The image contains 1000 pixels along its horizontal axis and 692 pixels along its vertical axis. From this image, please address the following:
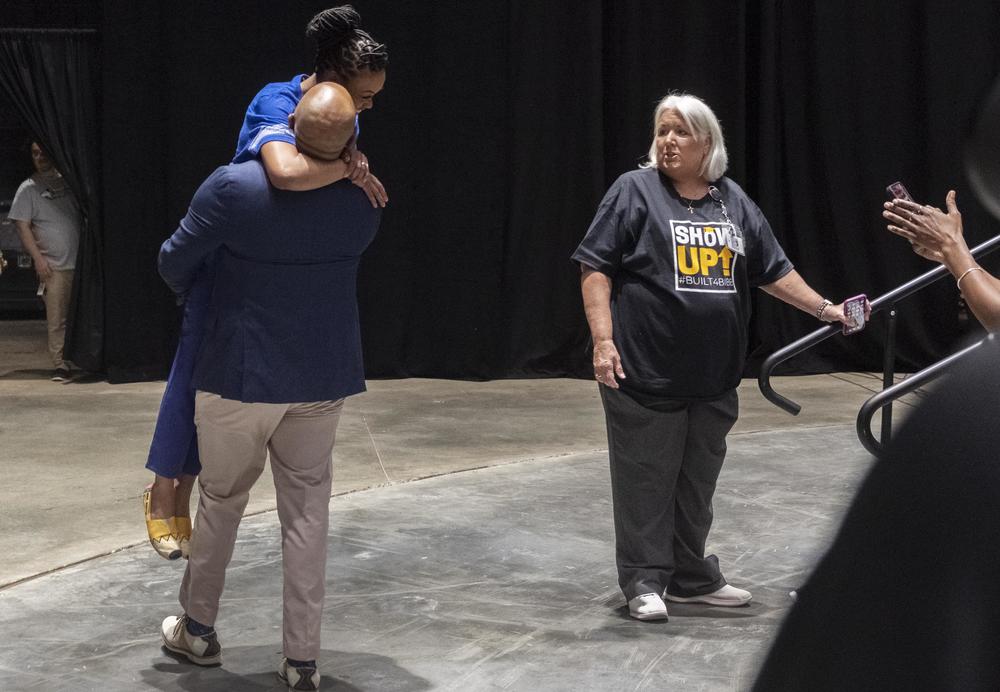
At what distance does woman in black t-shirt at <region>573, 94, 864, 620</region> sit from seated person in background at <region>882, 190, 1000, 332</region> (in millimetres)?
658

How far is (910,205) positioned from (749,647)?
52.6 inches

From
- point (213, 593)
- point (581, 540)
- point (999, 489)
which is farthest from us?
point (581, 540)

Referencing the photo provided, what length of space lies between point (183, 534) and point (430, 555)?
1378 millimetres

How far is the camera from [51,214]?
863 cm

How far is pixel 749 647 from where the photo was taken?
3859 mm

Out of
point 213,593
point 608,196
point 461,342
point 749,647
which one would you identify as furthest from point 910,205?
point 461,342

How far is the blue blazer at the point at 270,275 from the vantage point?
10.4 ft

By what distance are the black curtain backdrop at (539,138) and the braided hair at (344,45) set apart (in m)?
5.29

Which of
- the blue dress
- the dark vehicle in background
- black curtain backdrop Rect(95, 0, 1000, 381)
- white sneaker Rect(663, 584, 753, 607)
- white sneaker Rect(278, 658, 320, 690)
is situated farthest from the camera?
the dark vehicle in background

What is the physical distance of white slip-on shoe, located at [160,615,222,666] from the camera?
11.9ft

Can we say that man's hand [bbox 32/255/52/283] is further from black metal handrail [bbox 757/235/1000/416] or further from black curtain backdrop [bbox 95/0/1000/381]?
black metal handrail [bbox 757/235/1000/416]

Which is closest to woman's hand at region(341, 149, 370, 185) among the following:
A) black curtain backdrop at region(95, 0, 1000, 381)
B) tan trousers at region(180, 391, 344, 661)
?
tan trousers at region(180, 391, 344, 661)

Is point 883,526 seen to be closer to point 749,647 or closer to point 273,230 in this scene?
point 273,230

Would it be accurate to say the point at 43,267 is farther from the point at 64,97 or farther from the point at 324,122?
the point at 324,122
